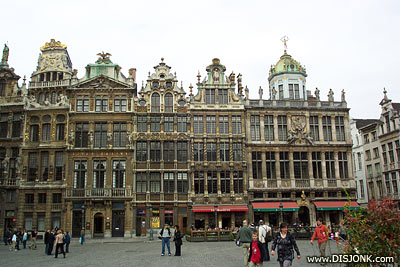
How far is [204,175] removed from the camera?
1681 inches

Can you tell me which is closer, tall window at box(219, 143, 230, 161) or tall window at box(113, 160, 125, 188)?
tall window at box(113, 160, 125, 188)

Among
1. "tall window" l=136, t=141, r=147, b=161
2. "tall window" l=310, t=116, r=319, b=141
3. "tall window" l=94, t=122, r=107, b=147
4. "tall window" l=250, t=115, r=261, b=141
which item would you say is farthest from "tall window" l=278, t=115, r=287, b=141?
"tall window" l=94, t=122, r=107, b=147

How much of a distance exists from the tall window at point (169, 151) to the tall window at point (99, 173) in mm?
6784

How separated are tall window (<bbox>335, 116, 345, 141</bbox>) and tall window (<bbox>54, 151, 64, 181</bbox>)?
31806mm

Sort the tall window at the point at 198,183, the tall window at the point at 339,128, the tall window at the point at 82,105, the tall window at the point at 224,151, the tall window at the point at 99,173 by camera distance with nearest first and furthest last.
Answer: the tall window at the point at 99,173, the tall window at the point at 198,183, the tall window at the point at 224,151, the tall window at the point at 82,105, the tall window at the point at 339,128

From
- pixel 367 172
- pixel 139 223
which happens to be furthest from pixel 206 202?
pixel 367 172

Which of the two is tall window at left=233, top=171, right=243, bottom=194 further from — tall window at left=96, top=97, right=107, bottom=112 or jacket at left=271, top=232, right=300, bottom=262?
jacket at left=271, top=232, right=300, bottom=262

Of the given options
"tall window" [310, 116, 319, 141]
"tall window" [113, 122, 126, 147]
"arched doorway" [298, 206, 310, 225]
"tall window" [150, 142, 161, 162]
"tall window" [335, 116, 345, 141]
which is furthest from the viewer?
"tall window" [335, 116, 345, 141]

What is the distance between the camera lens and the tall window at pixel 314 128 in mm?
45188

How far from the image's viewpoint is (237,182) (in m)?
43.0

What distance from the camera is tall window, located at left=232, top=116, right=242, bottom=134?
44.2 metres

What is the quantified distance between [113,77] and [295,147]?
22520 millimetres

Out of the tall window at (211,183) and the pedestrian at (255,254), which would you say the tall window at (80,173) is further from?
the pedestrian at (255,254)

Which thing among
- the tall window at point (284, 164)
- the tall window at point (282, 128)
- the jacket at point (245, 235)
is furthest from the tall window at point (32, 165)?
the jacket at point (245, 235)
